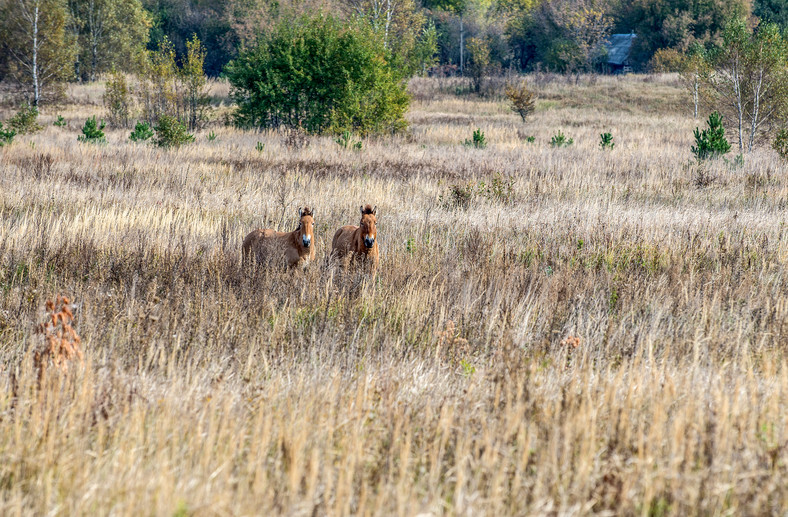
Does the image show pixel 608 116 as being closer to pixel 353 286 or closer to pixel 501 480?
pixel 353 286

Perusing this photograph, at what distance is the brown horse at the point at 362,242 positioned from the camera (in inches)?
256

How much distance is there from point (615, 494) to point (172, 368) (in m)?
2.56

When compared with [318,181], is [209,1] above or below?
above

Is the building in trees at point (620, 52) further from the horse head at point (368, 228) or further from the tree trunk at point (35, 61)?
the horse head at point (368, 228)

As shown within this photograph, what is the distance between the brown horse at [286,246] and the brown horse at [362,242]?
330 mm

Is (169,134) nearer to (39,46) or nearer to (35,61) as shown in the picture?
(35,61)

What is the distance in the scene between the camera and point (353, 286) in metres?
6.13

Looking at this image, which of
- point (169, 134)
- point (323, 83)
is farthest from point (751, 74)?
point (169, 134)

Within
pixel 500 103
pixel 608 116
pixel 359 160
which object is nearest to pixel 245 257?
pixel 359 160

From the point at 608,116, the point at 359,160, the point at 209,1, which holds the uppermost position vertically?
the point at 209,1

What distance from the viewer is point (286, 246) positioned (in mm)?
6930

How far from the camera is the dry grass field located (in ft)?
9.52

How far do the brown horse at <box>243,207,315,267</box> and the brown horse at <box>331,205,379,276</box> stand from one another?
0.33 metres

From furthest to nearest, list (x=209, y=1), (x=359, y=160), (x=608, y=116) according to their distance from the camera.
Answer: (x=209, y=1) < (x=608, y=116) < (x=359, y=160)
